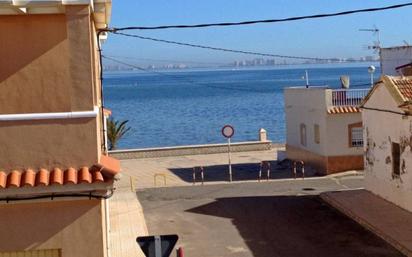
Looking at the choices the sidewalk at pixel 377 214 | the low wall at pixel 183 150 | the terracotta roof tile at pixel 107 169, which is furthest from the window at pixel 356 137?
the terracotta roof tile at pixel 107 169

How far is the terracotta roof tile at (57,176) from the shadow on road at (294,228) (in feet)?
27.9

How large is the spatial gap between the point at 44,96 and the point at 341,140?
83.7ft

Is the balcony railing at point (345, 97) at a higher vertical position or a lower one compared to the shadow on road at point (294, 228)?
higher

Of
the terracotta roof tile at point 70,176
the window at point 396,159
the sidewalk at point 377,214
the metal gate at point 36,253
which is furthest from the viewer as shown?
the window at point 396,159

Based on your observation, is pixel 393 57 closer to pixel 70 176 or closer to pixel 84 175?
pixel 84 175

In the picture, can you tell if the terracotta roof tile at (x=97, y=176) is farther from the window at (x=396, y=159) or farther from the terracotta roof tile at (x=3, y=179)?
the window at (x=396, y=159)

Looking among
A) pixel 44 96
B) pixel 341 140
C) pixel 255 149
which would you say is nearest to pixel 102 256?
pixel 44 96

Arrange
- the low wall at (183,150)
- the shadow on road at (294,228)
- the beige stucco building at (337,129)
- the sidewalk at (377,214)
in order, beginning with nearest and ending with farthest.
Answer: the shadow on road at (294,228), the sidewalk at (377,214), the beige stucco building at (337,129), the low wall at (183,150)

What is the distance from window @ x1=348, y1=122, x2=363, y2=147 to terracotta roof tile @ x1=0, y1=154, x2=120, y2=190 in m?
25.3

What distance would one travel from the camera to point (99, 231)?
32.6ft

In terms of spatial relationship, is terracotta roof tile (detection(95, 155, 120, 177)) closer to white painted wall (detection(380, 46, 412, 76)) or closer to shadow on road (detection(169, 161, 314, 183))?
shadow on road (detection(169, 161, 314, 183))

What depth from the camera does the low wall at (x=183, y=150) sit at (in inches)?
1750

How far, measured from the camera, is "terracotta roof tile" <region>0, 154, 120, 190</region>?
945 cm

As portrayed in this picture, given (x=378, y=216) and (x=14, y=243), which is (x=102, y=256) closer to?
(x=14, y=243)
